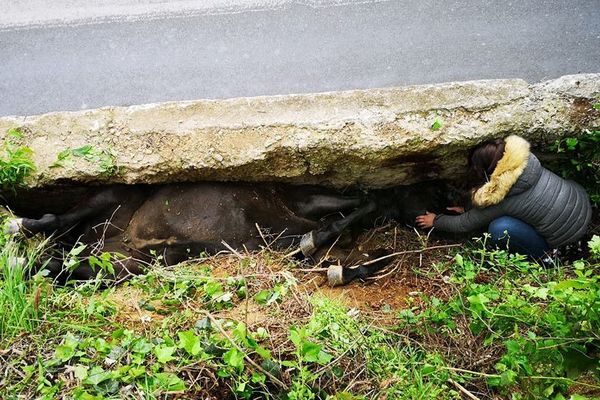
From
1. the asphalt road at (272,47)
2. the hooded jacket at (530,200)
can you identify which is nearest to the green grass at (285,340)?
the hooded jacket at (530,200)

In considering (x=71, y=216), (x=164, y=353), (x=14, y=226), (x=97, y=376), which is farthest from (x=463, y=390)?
(x=14, y=226)

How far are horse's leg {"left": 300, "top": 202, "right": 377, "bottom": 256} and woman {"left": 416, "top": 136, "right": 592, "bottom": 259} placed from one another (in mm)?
714

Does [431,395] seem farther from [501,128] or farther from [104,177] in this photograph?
[104,177]

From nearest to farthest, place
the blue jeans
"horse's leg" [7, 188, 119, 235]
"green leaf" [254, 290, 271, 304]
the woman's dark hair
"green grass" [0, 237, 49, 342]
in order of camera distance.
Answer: "green grass" [0, 237, 49, 342] < "green leaf" [254, 290, 271, 304] < the woman's dark hair < the blue jeans < "horse's leg" [7, 188, 119, 235]

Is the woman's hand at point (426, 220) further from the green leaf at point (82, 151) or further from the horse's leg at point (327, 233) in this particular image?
the green leaf at point (82, 151)

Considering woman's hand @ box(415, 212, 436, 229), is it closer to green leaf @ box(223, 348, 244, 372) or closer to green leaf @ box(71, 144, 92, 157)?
green leaf @ box(223, 348, 244, 372)

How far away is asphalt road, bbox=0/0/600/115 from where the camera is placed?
4.92 m

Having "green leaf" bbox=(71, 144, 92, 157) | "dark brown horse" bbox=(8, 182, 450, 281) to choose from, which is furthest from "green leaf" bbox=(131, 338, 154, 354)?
"green leaf" bbox=(71, 144, 92, 157)

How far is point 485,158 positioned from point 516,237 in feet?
1.93

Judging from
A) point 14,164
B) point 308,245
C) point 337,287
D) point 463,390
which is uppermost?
point 14,164

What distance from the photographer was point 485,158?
3328mm

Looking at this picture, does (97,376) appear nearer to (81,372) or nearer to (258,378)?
(81,372)

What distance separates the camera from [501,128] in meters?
3.45

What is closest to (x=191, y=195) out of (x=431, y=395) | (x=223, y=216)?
(x=223, y=216)
